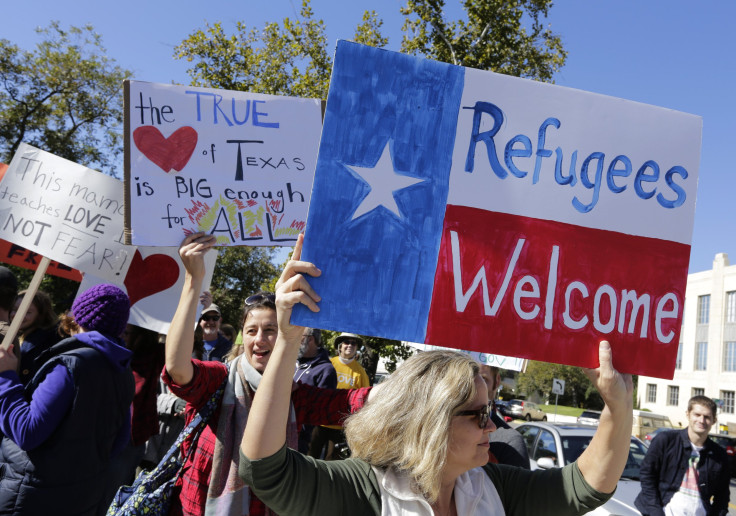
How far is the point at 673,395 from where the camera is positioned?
5516cm

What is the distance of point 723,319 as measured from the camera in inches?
1907

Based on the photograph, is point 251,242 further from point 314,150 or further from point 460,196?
point 460,196

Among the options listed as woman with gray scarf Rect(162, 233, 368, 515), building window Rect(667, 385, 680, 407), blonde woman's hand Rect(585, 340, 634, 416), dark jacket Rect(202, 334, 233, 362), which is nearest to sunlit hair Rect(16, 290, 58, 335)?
woman with gray scarf Rect(162, 233, 368, 515)

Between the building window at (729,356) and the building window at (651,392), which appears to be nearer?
the building window at (729,356)

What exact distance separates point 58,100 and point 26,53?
5.70 ft

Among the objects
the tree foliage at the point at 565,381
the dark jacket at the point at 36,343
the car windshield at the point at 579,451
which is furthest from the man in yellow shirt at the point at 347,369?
the tree foliage at the point at 565,381

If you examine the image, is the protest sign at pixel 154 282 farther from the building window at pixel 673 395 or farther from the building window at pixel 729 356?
the building window at pixel 673 395

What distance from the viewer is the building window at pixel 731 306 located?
157 ft

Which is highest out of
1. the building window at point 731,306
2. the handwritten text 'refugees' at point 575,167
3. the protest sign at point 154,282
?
the building window at point 731,306

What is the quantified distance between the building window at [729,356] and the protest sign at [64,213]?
53257mm

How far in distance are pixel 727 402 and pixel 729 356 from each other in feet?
11.9

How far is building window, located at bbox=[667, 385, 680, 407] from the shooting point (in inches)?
2136

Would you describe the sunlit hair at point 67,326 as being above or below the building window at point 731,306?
below

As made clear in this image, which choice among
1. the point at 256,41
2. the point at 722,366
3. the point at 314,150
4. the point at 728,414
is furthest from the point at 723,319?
the point at 314,150
